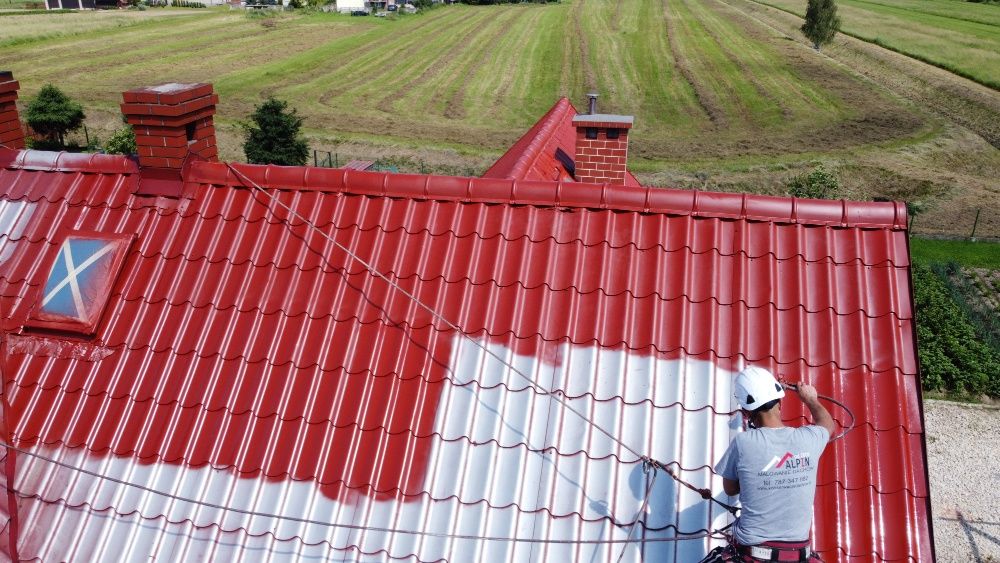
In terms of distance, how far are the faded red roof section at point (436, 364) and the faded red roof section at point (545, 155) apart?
317 centimetres

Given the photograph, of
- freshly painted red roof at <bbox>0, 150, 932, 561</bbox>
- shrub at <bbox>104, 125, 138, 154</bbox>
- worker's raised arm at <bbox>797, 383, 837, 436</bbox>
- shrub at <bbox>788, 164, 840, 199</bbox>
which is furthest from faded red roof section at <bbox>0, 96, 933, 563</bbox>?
shrub at <bbox>104, 125, 138, 154</bbox>

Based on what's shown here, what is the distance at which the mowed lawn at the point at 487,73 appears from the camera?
3747 centimetres

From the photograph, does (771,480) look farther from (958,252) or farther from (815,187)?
(815,187)

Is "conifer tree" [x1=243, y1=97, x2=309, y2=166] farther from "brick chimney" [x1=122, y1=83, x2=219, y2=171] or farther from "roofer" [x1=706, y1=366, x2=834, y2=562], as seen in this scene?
"roofer" [x1=706, y1=366, x2=834, y2=562]

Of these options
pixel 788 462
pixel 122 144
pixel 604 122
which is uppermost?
pixel 604 122

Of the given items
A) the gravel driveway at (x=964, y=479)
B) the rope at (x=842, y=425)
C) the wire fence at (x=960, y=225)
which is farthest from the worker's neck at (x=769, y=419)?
the wire fence at (x=960, y=225)

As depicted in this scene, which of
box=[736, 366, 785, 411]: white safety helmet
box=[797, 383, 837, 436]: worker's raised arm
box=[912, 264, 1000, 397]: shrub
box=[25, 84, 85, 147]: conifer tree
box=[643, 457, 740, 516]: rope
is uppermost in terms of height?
box=[736, 366, 785, 411]: white safety helmet

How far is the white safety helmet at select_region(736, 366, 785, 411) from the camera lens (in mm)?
3783

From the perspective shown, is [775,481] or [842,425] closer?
[775,481]

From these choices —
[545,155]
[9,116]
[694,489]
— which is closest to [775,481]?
[694,489]

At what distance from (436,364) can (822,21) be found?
185 ft

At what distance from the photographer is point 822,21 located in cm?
5322

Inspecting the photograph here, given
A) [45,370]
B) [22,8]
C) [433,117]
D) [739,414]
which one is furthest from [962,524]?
[22,8]

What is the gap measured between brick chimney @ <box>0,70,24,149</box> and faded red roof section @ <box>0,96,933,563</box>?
191 cm
